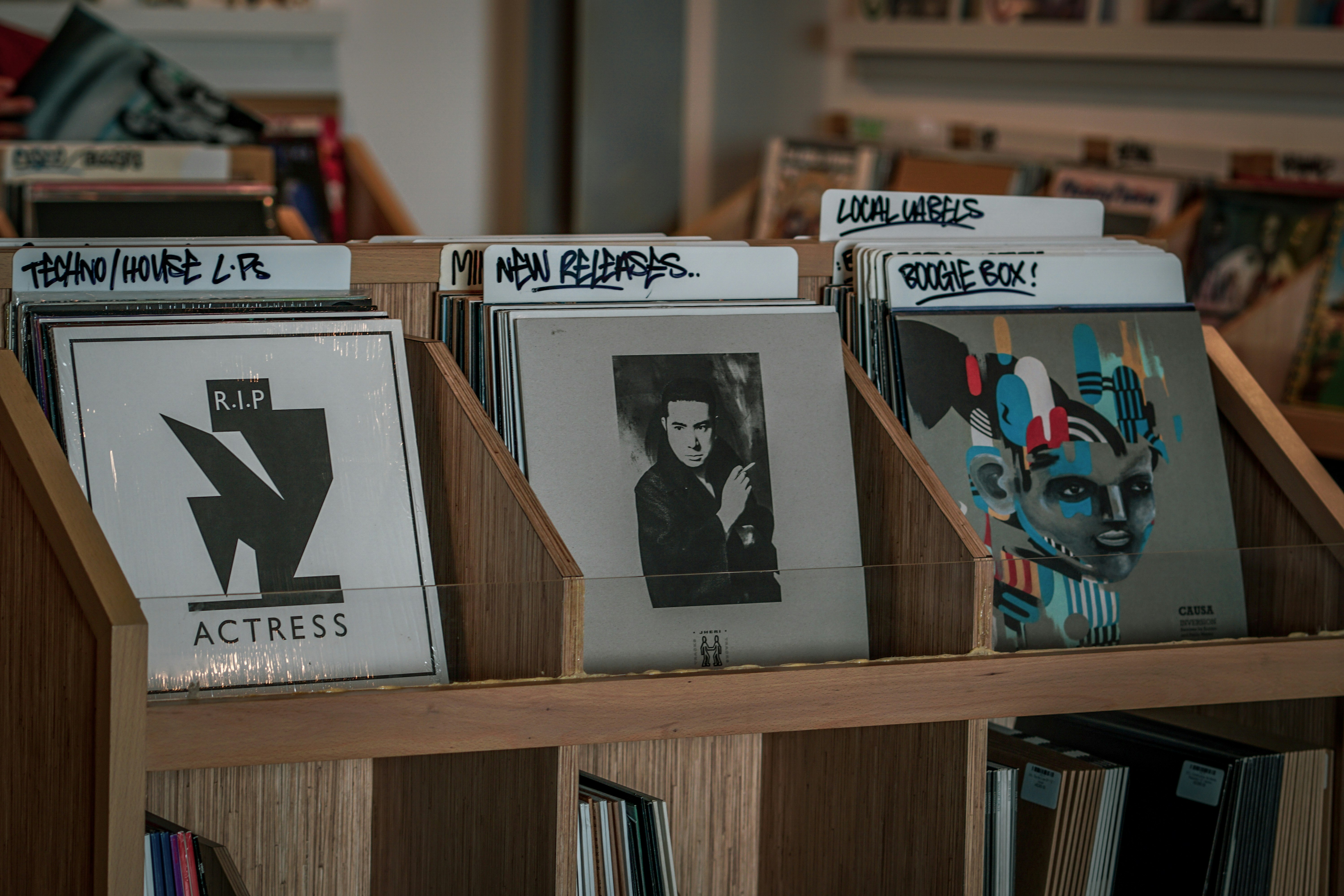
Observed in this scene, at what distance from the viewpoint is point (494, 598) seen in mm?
1168

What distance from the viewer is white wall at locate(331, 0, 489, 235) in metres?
5.70

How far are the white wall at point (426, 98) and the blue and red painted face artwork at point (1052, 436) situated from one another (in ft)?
14.5

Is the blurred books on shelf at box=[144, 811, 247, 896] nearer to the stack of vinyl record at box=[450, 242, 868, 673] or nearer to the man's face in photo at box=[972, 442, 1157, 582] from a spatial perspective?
the stack of vinyl record at box=[450, 242, 868, 673]

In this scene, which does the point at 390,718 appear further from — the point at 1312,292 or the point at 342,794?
the point at 1312,292

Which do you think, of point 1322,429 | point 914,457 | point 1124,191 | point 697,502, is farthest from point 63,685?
point 1124,191

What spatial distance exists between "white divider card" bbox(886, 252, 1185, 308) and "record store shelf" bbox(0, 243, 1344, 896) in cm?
10

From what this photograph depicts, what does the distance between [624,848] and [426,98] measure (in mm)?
4950

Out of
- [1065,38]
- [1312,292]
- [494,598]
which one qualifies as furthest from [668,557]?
[1065,38]

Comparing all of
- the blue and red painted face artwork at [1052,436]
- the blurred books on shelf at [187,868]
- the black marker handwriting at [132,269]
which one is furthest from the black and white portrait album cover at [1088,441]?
the blurred books on shelf at [187,868]

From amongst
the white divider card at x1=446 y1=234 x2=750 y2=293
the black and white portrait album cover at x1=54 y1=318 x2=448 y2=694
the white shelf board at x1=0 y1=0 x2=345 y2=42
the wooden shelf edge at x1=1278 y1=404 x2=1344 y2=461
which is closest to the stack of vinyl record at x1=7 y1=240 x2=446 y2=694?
the black and white portrait album cover at x1=54 y1=318 x2=448 y2=694

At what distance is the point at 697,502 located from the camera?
140 cm

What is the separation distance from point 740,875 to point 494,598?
54 cm

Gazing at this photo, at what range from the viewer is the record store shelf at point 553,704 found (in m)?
1.05

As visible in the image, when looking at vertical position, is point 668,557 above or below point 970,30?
below
